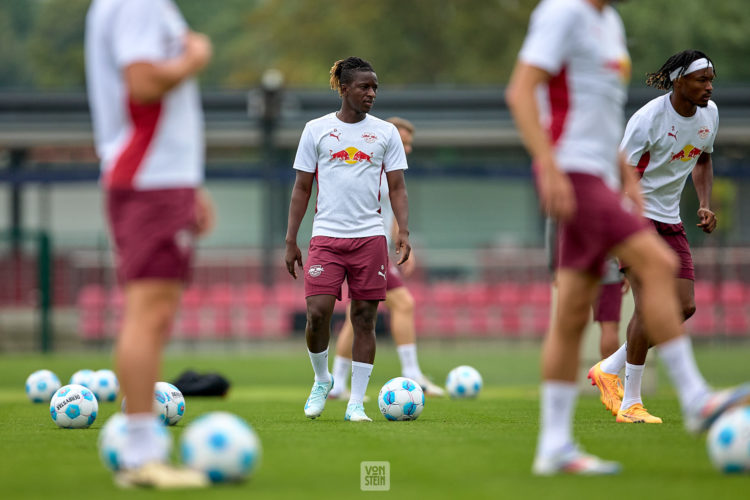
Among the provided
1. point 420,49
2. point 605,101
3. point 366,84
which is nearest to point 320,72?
point 420,49

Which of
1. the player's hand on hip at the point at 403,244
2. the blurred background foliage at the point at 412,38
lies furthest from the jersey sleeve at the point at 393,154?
the blurred background foliage at the point at 412,38

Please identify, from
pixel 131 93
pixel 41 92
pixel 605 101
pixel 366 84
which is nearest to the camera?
pixel 131 93

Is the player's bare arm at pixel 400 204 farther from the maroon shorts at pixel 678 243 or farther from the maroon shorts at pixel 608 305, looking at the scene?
the maroon shorts at pixel 608 305

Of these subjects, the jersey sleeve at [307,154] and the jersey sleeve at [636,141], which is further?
the jersey sleeve at [307,154]

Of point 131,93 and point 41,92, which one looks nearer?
point 131,93

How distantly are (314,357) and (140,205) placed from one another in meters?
4.07

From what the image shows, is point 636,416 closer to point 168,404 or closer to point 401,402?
point 401,402

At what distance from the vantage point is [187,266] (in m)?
5.34

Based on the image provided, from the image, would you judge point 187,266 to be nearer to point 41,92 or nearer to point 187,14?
point 41,92

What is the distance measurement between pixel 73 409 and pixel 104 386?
106 inches

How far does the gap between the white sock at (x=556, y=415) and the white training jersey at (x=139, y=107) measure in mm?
1891

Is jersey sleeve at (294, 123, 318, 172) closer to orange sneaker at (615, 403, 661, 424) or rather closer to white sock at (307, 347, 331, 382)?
white sock at (307, 347, 331, 382)

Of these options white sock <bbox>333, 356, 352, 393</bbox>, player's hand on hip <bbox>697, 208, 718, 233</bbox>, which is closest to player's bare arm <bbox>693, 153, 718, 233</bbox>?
player's hand on hip <bbox>697, 208, 718, 233</bbox>

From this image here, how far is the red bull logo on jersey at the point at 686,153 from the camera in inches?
328
